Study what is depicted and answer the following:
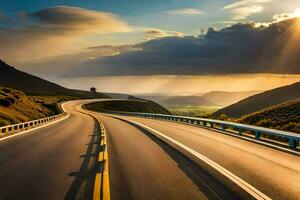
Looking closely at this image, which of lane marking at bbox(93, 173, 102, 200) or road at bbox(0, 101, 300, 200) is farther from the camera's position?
road at bbox(0, 101, 300, 200)

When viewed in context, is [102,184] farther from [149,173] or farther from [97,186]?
[149,173]

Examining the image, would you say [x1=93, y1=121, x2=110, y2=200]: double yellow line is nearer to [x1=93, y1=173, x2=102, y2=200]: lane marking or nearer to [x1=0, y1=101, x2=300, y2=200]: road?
[x1=93, y1=173, x2=102, y2=200]: lane marking

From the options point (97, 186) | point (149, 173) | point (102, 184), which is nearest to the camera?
point (97, 186)

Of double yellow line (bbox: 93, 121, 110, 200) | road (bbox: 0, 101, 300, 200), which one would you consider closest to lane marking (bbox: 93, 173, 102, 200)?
double yellow line (bbox: 93, 121, 110, 200)

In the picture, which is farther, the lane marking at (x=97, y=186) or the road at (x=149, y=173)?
the road at (x=149, y=173)

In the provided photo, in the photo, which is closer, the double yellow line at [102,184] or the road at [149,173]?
the double yellow line at [102,184]

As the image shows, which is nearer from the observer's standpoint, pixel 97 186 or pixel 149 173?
pixel 97 186

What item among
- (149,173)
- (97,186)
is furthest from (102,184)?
(149,173)

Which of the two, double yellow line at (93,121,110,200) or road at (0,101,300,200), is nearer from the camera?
double yellow line at (93,121,110,200)

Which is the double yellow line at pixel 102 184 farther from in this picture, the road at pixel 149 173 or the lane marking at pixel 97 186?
the road at pixel 149 173

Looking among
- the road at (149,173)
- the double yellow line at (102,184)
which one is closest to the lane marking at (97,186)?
the double yellow line at (102,184)

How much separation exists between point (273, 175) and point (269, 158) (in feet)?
10.9

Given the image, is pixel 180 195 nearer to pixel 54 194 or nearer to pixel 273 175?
pixel 54 194

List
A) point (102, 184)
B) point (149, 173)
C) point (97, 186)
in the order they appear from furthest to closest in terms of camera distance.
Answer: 1. point (149, 173)
2. point (102, 184)
3. point (97, 186)
